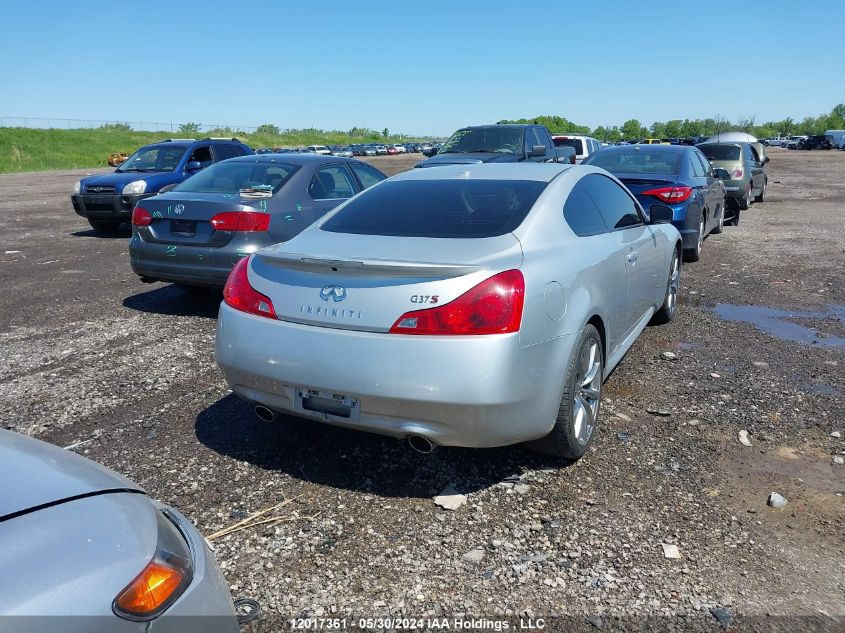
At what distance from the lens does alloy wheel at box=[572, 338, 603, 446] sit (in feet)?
12.1

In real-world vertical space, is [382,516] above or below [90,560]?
below

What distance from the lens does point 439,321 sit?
309cm

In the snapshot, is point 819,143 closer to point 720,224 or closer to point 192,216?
point 720,224

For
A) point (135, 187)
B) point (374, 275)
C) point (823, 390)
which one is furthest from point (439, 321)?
point (135, 187)

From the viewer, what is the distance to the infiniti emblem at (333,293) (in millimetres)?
3297

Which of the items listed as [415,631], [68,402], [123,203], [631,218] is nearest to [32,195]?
[123,203]

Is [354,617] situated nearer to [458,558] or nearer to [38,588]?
[458,558]

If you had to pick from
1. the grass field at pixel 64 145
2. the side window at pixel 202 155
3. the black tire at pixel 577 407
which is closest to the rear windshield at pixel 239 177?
the black tire at pixel 577 407

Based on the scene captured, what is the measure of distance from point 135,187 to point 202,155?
1608 millimetres

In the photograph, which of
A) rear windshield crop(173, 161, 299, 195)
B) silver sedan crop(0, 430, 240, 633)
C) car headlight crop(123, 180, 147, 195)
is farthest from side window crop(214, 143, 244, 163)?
silver sedan crop(0, 430, 240, 633)

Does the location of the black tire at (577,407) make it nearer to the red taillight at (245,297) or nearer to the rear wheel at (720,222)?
the red taillight at (245,297)

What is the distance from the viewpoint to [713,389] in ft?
16.1

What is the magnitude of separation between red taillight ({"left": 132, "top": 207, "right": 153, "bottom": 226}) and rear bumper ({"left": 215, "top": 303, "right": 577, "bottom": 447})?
4157 millimetres

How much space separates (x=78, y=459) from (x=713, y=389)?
4196 millimetres
